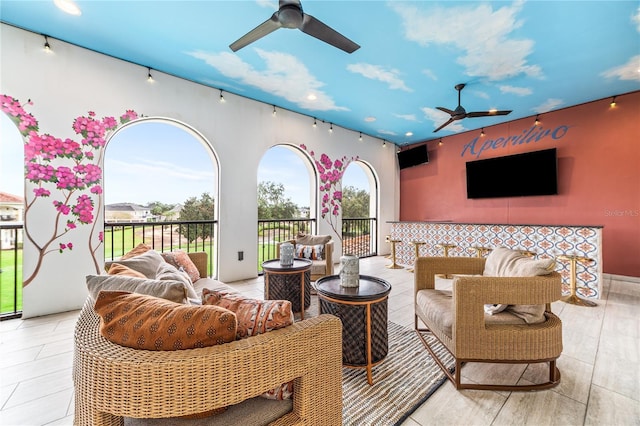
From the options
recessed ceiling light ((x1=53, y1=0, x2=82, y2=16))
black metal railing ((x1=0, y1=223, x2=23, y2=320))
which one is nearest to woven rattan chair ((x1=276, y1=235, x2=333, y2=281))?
black metal railing ((x1=0, y1=223, x2=23, y2=320))

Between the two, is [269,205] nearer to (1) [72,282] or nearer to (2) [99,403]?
(1) [72,282]

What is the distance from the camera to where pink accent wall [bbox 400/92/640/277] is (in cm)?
409

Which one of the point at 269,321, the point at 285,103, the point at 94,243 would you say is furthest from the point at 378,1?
the point at 94,243

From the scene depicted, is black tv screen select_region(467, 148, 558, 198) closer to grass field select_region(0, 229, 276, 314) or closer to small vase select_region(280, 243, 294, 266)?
small vase select_region(280, 243, 294, 266)

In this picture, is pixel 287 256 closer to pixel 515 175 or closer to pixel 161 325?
pixel 161 325

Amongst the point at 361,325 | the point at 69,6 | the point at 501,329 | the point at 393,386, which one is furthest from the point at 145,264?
the point at 69,6

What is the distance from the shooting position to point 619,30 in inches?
104

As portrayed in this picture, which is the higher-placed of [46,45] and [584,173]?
[46,45]

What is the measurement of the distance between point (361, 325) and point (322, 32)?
229 centimetres

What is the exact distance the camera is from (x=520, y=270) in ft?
5.88

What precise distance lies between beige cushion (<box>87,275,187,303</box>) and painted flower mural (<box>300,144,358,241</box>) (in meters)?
4.24

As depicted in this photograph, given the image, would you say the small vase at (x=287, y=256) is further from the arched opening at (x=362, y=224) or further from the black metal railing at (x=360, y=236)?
the black metal railing at (x=360, y=236)

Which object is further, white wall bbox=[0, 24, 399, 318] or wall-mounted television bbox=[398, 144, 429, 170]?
wall-mounted television bbox=[398, 144, 429, 170]

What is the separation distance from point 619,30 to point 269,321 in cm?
427
